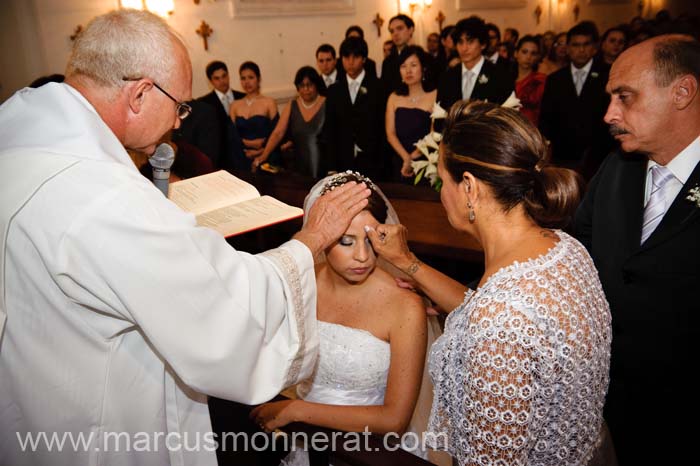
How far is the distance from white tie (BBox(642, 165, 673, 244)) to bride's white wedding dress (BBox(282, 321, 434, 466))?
1180 mm

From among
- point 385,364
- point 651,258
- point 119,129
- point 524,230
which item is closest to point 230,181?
point 119,129

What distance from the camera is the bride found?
6.42 feet

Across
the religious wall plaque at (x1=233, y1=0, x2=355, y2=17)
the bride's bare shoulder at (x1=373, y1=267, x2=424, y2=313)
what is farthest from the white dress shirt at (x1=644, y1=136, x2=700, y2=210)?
the religious wall plaque at (x1=233, y1=0, x2=355, y2=17)

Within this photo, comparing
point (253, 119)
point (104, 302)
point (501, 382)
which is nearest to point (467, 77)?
point (253, 119)

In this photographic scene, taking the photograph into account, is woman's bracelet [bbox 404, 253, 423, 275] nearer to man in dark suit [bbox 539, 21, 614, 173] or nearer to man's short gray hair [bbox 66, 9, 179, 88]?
man's short gray hair [bbox 66, 9, 179, 88]

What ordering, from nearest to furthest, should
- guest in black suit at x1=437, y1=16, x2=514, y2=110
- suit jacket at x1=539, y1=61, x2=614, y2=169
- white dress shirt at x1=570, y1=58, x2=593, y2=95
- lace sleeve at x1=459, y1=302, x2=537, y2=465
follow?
1. lace sleeve at x1=459, y1=302, x2=537, y2=465
2. guest in black suit at x1=437, y1=16, x2=514, y2=110
3. suit jacket at x1=539, y1=61, x2=614, y2=169
4. white dress shirt at x1=570, y1=58, x2=593, y2=95

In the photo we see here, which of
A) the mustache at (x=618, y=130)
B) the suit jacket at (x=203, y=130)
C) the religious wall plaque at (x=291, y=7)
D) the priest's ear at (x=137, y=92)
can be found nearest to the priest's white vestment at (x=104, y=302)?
the priest's ear at (x=137, y=92)

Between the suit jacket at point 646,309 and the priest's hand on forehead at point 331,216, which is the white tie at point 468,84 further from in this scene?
the priest's hand on forehead at point 331,216

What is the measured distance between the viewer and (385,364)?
6.96 ft

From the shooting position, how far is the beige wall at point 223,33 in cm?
597

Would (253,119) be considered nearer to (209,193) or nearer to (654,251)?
(209,193)

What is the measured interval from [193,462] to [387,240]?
3.62 feet

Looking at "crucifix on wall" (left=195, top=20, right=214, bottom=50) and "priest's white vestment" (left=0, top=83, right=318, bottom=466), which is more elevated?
"crucifix on wall" (left=195, top=20, right=214, bottom=50)

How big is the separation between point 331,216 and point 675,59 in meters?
1.51
